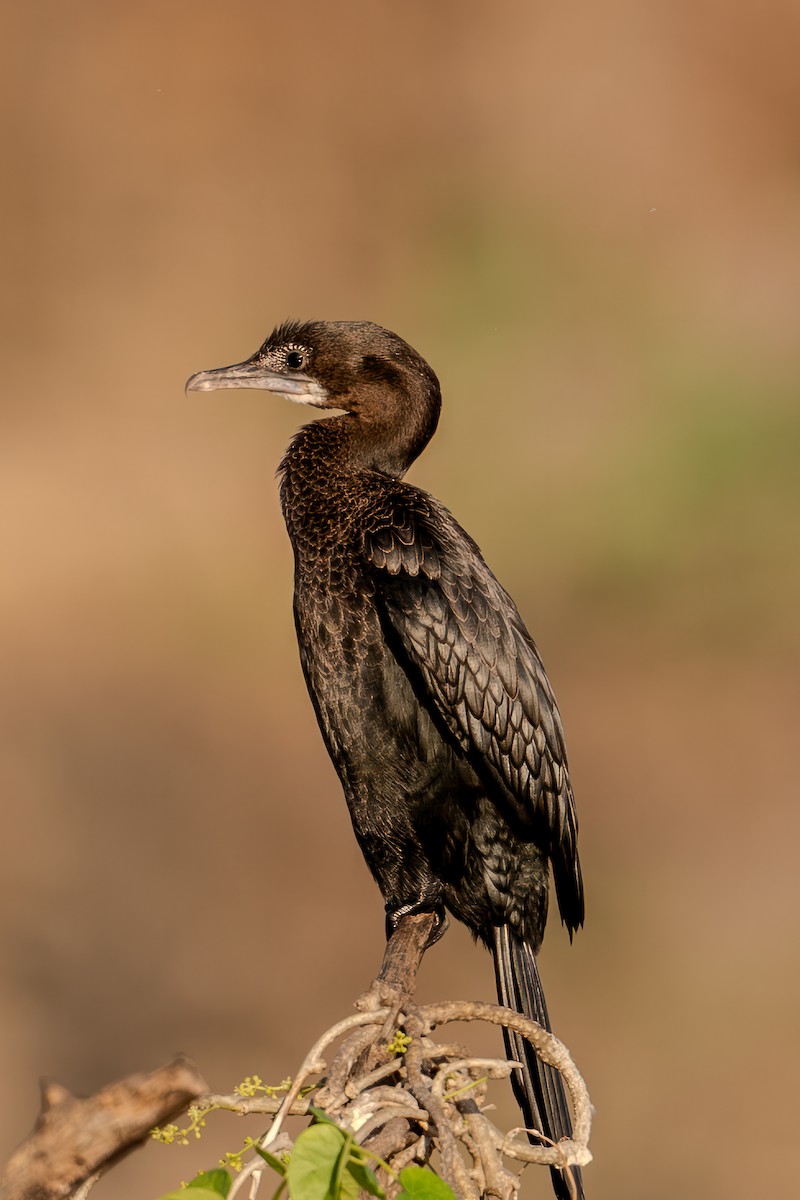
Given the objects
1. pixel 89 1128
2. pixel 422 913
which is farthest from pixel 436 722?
pixel 89 1128

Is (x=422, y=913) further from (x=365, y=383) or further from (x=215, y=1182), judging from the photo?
(x=215, y=1182)

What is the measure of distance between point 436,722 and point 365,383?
2.63 feet

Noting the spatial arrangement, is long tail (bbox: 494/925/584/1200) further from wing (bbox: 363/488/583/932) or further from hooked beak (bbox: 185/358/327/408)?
hooked beak (bbox: 185/358/327/408)

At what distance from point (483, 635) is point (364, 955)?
14.2 ft

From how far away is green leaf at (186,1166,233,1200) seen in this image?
1.70 metres

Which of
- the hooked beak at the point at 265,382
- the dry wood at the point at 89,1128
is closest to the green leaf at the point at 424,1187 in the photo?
the dry wood at the point at 89,1128

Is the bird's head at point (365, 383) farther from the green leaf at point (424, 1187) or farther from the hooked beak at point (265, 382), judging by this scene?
the green leaf at point (424, 1187)

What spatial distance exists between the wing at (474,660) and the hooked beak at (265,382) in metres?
0.38

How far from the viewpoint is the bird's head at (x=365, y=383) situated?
3566 mm

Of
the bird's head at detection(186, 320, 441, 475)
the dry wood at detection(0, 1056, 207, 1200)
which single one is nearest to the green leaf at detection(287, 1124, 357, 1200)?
the dry wood at detection(0, 1056, 207, 1200)


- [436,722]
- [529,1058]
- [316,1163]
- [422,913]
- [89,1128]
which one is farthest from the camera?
[422,913]

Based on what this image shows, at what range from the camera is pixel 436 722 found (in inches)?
129

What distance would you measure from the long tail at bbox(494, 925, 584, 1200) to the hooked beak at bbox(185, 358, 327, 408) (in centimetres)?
124

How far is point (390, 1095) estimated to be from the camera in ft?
6.53
